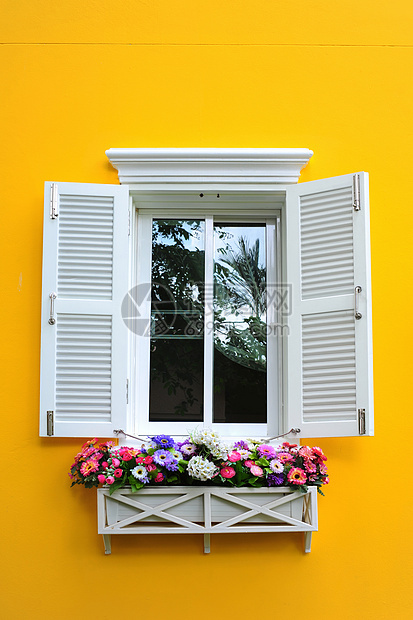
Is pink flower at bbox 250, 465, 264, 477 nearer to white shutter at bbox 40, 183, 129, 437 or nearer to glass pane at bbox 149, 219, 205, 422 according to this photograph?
glass pane at bbox 149, 219, 205, 422

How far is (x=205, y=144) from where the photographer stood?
3.35 metres

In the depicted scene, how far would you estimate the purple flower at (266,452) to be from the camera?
9.83 ft

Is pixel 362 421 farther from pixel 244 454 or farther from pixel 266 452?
pixel 244 454

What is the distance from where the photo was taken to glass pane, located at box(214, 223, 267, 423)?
3350mm

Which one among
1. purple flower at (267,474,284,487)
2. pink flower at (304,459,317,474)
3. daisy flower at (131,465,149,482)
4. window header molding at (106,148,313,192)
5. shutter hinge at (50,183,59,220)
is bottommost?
purple flower at (267,474,284,487)

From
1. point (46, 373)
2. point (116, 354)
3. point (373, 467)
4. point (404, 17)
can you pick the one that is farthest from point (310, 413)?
point (404, 17)

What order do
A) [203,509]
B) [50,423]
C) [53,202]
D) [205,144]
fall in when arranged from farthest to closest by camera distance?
[205,144] → [53,202] → [50,423] → [203,509]

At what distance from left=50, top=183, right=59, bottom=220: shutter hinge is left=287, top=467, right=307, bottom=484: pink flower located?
5.76 feet

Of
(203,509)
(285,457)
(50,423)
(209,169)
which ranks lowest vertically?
(203,509)

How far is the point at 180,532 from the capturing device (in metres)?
2.93

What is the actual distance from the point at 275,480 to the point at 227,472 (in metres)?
0.24

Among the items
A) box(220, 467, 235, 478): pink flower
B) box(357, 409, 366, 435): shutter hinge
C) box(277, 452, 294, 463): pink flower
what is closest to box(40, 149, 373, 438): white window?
box(357, 409, 366, 435): shutter hinge

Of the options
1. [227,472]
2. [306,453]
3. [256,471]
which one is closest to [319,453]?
[306,453]

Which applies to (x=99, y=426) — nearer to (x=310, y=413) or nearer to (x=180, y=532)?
(x=180, y=532)
